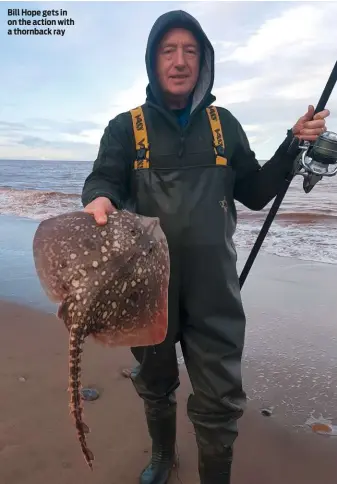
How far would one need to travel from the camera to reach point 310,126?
2.87 m

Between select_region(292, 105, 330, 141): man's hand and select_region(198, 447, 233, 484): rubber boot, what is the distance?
79.4 inches

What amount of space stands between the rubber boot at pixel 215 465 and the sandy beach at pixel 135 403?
1.33ft

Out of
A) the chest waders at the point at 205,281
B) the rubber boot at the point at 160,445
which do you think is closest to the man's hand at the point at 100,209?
the chest waders at the point at 205,281

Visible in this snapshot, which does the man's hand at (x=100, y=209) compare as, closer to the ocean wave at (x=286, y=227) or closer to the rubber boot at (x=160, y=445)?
the rubber boot at (x=160, y=445)

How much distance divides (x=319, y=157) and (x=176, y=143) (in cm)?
89

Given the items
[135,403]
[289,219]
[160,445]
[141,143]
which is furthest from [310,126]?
[289,219]

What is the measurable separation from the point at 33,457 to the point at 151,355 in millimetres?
1305

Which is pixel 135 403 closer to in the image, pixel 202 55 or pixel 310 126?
pixel 310 126

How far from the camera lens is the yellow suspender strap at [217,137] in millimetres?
2822

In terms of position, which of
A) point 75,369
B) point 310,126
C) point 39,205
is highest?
point 310,126

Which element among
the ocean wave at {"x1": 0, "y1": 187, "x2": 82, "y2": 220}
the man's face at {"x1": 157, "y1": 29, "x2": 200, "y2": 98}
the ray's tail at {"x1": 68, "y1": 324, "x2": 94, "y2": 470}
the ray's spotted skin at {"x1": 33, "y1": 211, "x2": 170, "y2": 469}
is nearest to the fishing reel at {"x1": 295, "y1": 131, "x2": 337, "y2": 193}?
the man's face at {"x1": 157, "y1": 29, "x2": 200, "y2": 98}

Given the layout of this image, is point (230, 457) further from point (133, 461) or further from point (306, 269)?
point (306, 269)

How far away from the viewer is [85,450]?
2.29m

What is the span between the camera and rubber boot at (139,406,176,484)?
3.23 meters
